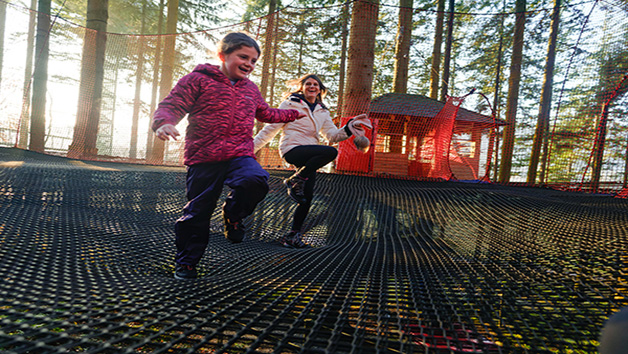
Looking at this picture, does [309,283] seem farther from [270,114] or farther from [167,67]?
[167,67]

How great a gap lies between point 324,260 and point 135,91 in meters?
15.9

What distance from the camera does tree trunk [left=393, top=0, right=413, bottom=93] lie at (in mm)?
8216

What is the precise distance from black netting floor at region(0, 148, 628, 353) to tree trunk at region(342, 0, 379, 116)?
2893mm

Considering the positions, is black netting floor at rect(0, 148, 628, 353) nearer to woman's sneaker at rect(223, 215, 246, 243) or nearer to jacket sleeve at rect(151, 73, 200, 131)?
woman's sneaker at rect(223, 215, 246, 243)

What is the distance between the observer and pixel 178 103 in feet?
5.22

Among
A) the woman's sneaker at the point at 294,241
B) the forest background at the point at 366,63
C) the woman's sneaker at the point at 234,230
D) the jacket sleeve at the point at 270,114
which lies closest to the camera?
the woman's sneaker at the point at 234,230

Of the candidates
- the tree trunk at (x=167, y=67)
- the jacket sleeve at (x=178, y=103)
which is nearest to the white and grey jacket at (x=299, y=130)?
the jacket sleeve at (x=178, y=103)

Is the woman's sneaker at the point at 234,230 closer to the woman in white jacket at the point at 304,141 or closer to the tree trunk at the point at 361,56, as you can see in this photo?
the woman in white jacket at the point at 304,141

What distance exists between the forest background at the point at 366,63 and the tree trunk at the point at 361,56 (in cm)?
2

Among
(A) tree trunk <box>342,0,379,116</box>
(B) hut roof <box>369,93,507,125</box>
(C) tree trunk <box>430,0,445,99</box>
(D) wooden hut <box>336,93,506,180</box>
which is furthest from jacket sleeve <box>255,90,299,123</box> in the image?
(C) tree trunk <box>430,0,445,99</box>

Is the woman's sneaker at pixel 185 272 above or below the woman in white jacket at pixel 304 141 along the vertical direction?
below

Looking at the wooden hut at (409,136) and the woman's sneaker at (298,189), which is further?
the wooden hut at (409,136)

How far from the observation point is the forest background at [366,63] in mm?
5094

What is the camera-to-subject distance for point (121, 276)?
4.91ft
